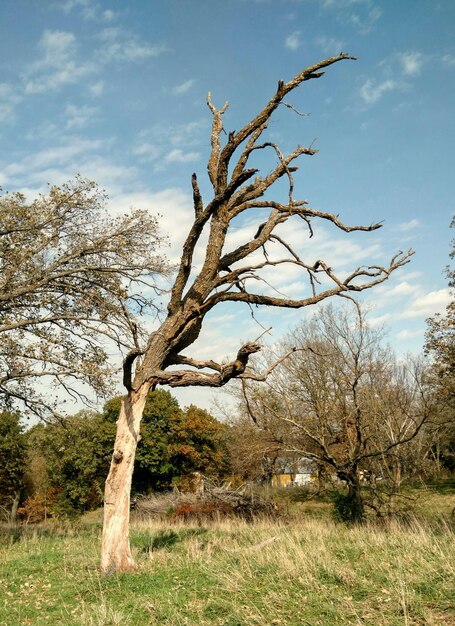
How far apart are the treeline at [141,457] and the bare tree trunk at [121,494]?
29022 millimetres

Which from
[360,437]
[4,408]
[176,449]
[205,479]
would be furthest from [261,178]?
[176,449]

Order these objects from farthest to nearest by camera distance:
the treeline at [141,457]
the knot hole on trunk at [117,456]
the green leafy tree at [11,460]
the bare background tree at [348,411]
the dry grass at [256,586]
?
the treeline at [141,457]
the green leafy tree at [11,460]
the bare background tree at [348,411]
the knot hole on trunk at [117,456]
the dry grass at [256,586]

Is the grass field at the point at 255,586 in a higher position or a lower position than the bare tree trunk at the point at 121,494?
lower

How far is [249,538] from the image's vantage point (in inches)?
435

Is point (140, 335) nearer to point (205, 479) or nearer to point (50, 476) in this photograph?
point (205, 479)

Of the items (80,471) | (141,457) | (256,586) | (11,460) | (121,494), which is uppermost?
(121,494)

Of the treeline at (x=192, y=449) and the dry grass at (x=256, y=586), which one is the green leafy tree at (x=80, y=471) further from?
the dry grass at (x=256, y=586)

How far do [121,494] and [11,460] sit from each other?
109 ft

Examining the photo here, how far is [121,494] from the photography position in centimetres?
848

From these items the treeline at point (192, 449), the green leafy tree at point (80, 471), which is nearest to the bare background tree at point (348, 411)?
the treeline at point (192, 449)

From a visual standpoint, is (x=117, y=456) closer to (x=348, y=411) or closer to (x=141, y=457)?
(x=348, y=411)

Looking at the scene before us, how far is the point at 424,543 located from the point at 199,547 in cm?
438

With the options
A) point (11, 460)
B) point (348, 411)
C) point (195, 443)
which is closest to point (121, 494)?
point (348, 411)

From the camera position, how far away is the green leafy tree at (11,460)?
35.0 metres
